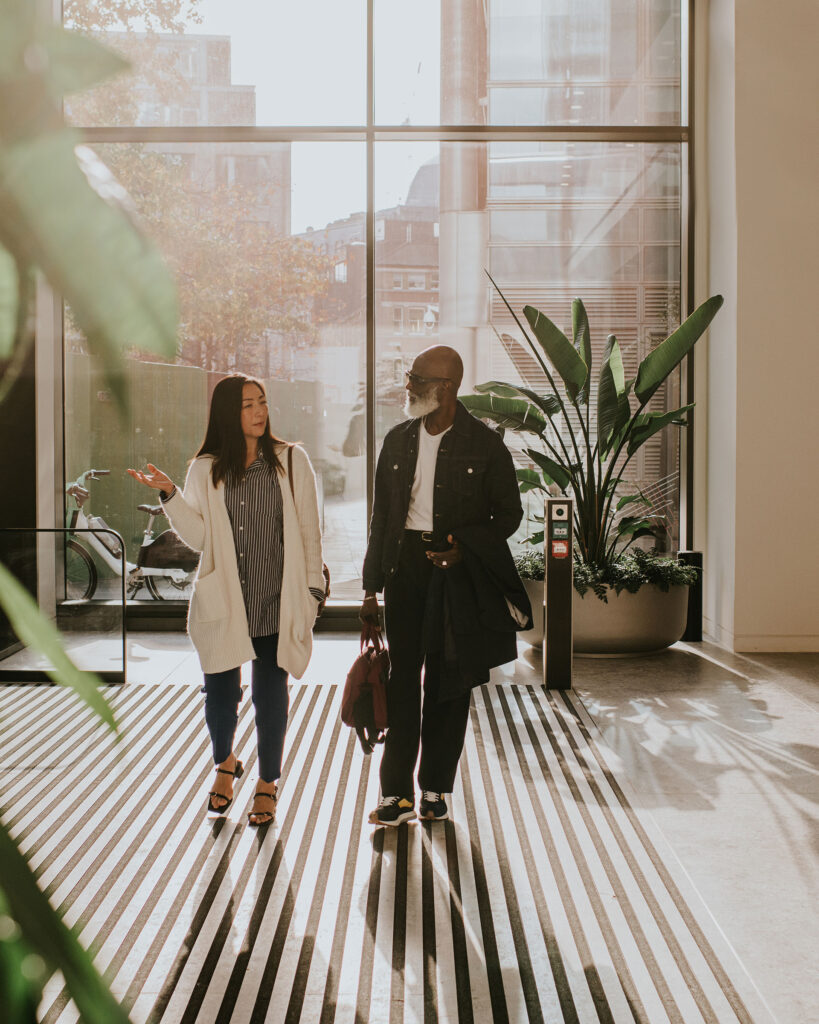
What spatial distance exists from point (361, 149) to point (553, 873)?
5078 millimetres

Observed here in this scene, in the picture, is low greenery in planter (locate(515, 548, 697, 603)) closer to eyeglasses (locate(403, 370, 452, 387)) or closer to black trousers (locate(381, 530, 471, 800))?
black trousers (locate(381, 530, 471, 800))

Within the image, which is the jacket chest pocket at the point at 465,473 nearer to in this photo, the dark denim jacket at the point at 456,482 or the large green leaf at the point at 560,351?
the dark denim jacket at the point at 456,482

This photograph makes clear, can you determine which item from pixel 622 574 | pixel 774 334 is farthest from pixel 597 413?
pixel 774 334

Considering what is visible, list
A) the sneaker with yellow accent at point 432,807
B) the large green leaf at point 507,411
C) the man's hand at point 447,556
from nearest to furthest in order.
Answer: the man's hand at point 447,556 → the sneaker with yellow accent at point 432,807 → the large green leaf at point 507,411

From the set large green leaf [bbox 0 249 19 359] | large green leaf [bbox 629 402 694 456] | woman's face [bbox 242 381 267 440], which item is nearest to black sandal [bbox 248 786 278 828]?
woman's face [bbox 242 381 267 440]

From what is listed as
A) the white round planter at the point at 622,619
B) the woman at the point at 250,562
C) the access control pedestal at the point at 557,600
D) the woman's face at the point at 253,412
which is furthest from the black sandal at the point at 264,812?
the white round planter at the point at 622,619

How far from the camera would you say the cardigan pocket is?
3.21m

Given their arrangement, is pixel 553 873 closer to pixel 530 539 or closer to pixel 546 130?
pixel 530 539

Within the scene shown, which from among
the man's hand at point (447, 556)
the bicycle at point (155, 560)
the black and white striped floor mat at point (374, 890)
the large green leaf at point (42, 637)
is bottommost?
the black and white striped floor mat at point (374, 890)

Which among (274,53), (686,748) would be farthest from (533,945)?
(274,53)

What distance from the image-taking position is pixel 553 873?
298cm

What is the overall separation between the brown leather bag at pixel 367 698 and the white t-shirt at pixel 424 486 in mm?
398

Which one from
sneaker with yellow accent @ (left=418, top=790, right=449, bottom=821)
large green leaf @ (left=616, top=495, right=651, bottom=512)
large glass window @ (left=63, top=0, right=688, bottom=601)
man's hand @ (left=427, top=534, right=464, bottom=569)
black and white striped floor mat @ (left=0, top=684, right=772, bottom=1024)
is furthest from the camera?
large glass window @ (left=63, top=0, right=688, bottom=601)

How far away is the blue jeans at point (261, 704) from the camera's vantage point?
331cm
